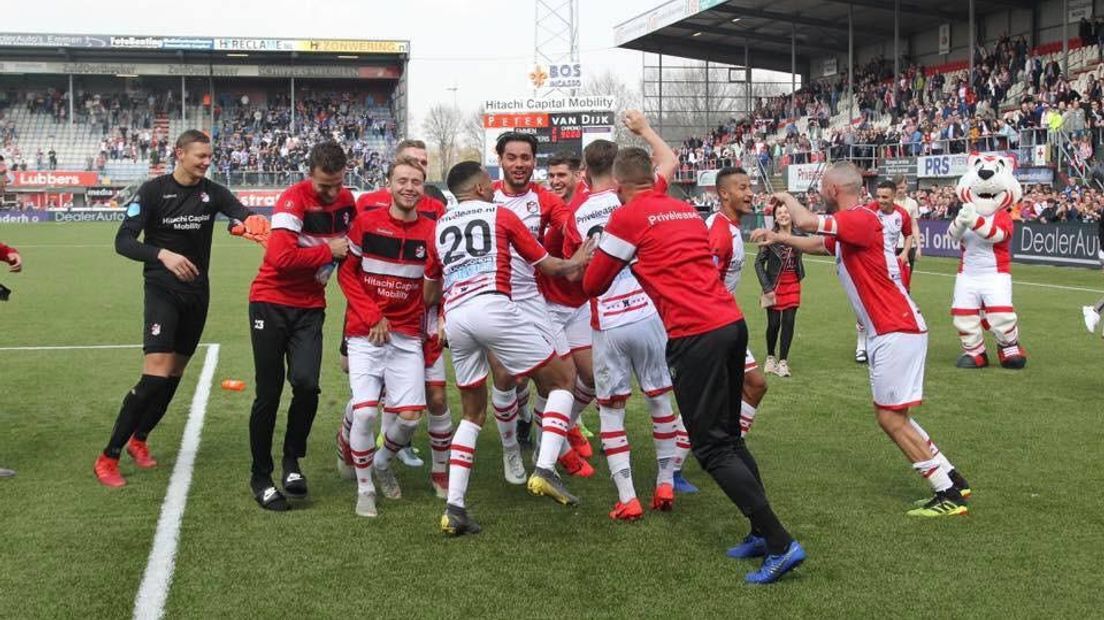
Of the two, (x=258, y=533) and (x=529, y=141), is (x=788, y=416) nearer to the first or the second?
(x=529, y=141)

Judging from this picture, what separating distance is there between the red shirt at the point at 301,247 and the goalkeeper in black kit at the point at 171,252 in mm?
401

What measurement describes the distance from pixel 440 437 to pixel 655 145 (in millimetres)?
2303

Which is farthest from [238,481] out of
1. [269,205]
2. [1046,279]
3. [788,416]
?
[269,205]

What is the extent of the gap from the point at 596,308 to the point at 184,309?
280 cm

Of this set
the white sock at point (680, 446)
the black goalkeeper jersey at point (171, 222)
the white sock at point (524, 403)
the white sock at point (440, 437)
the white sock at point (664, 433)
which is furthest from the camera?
the white sock at point (524, 403)

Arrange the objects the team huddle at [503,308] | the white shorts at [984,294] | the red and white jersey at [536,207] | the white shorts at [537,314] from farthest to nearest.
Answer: the white shorts at [984,294] < the red and white jersey at [536,207] < the white shorts at [537,314] < the team huddle at [503,308]

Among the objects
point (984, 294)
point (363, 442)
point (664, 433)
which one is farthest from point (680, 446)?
point (984, 294)

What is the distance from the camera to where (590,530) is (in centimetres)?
610

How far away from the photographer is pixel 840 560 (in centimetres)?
553

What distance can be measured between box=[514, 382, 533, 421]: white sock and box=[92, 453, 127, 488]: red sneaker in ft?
9.05

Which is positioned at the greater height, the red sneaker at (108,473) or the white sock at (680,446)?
the white sock at (680,446)

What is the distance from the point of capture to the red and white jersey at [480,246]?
619 cm

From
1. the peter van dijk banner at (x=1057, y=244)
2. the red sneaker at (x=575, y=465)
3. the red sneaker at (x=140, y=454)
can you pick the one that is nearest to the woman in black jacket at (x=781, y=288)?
the red sneaker at (x=575, y=465)

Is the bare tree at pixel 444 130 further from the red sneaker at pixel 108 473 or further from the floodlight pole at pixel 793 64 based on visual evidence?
the red sneaker at pixel 108 473
